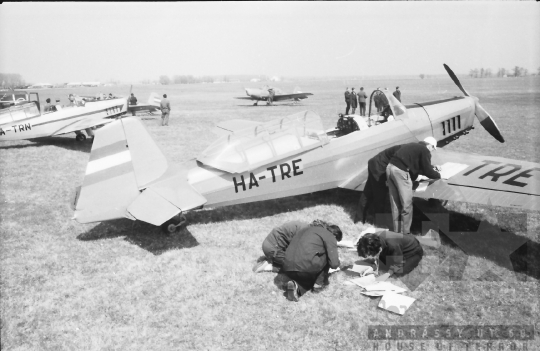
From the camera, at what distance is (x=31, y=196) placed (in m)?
7.94

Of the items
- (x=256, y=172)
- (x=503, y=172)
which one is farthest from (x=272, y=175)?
(x=503, y=172)

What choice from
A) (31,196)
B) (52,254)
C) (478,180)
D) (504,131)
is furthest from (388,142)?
(504,131)

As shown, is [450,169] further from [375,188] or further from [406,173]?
[406,173]

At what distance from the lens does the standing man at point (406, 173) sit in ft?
17.9

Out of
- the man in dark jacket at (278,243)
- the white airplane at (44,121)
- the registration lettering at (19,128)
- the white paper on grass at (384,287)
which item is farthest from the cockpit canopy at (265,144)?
the registration lettering at (19,128)

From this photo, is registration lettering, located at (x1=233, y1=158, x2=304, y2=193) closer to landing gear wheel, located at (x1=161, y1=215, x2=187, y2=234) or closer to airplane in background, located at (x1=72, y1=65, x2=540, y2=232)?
airplane in background, located at (x1=72, y1=65, x2=540, y2=232)

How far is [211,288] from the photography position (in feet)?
15.0

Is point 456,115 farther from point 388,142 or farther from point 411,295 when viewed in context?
point 411,295

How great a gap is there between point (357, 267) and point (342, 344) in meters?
1.42

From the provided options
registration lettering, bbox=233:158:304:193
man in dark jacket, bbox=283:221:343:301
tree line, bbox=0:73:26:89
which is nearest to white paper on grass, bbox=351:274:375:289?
man in dark jacket, bbox=283:221:343:301

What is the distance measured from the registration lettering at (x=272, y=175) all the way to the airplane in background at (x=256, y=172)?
2 centimetres

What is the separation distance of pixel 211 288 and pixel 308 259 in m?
1.29

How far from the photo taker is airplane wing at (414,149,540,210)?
5312 mm

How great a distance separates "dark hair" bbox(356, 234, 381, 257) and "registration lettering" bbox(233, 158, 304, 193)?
183 centimetres
